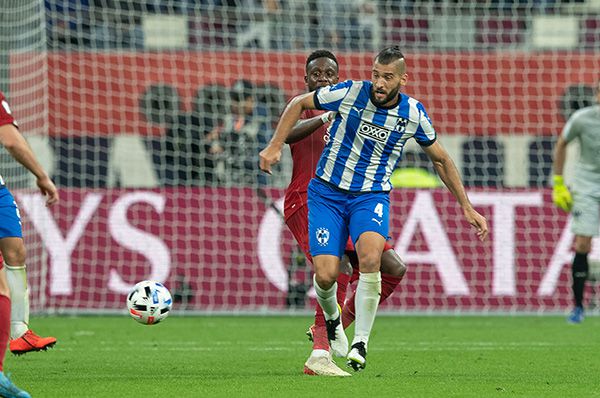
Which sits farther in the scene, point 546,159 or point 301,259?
point 546,159

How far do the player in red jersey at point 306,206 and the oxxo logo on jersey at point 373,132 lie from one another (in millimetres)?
199

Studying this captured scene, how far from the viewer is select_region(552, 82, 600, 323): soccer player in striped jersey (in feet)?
40.0

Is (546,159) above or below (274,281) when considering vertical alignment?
above

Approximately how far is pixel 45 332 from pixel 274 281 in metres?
3.08

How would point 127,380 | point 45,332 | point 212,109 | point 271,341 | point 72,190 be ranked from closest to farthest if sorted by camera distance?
1. point 127,380
2. point 271,341
3. point 45,332
4. point 72,190
5. point 212,109

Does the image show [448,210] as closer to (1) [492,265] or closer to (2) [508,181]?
(1) [492,265]

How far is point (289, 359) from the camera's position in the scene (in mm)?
8570

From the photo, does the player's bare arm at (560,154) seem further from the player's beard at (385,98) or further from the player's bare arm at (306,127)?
the player's beard at (385,98)

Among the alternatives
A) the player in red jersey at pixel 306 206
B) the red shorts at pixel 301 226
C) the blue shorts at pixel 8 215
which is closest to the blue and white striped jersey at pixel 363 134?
the player in red jersey at pixel 306 206

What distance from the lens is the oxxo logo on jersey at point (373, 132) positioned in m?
7.30

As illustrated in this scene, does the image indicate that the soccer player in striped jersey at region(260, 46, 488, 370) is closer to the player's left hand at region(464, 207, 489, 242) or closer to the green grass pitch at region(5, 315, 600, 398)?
the player's left hand at region(464, 207, 489, 242)

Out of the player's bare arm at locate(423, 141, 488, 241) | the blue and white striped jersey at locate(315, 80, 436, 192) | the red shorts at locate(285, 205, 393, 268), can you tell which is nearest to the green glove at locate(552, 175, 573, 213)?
the red shorts at locate(285, 205, 393, 268)

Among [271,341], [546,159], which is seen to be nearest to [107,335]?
[271,341]

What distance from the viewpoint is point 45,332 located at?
11.0 m
